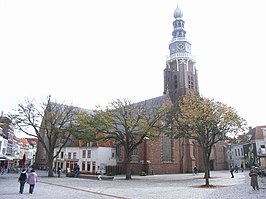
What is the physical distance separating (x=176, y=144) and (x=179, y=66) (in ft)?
55.5

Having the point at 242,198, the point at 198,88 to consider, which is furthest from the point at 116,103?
the point at 198,88

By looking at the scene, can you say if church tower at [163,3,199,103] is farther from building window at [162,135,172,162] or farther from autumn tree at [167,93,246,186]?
autumn tree at [167,93,246,186]

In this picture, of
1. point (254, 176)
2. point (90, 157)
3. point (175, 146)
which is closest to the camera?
point (254, 176)

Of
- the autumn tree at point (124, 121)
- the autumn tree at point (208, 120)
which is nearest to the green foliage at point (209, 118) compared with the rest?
the autumn tree at point (208, 120)

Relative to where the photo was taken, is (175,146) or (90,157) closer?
(175,146)

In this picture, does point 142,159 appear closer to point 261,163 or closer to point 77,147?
point 77,147

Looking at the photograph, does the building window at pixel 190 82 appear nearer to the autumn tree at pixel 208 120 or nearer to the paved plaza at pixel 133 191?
the autumn tree at pixel 208 120

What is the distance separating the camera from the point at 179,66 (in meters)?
52.6

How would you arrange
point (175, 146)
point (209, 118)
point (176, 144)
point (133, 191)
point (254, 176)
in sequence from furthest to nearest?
point (176, 144) → point (175, 146) → point (209, 118) → point (133, 191) → point (254, 176)

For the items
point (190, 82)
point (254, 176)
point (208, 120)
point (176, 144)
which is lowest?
point (254, 176)

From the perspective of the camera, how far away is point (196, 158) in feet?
158

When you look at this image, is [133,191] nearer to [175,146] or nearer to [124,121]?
[124,121]

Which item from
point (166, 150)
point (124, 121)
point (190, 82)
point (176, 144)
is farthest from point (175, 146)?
point (124, 121)

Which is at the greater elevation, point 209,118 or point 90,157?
point 209,118
